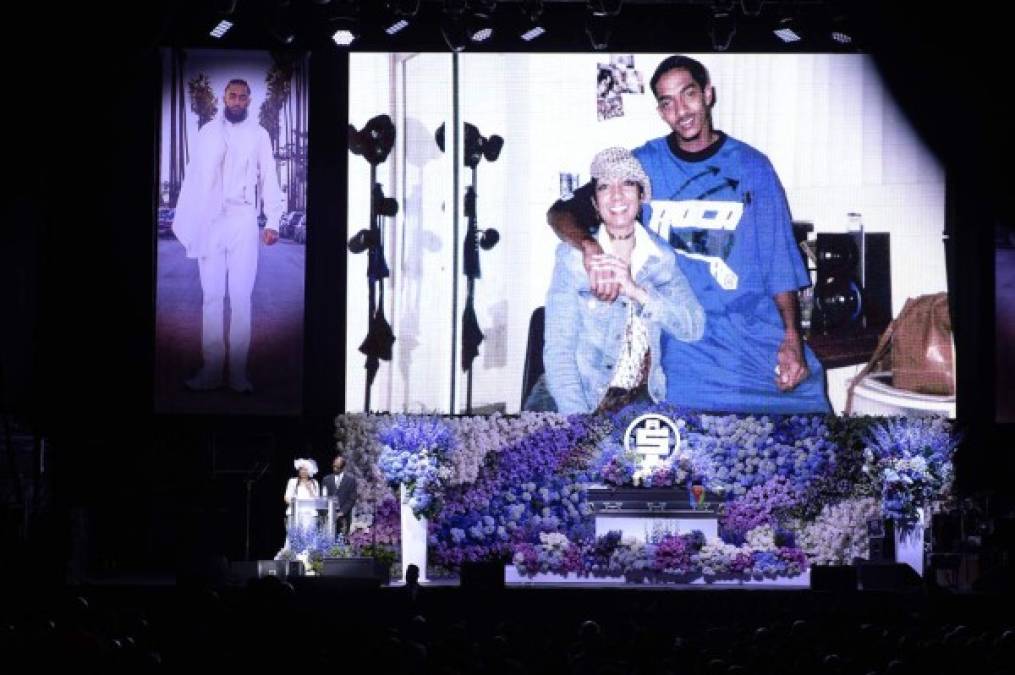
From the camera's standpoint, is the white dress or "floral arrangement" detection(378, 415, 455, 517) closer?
the white dress

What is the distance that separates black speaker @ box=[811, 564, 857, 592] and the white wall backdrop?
4500 mm

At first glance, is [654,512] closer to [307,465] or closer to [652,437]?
[652,437]

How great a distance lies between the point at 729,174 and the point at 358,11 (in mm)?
3996

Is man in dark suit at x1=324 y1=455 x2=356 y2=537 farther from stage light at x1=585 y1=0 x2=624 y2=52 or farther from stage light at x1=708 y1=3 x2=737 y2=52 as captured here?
stage light at x1=708 y1=3 x2=737 y2=52

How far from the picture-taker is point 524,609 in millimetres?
A: 12805

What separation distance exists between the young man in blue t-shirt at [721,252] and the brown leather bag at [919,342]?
74 centimetres

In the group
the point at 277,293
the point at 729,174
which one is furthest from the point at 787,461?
the point at 277,293

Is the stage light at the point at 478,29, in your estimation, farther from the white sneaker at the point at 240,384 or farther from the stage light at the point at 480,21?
the white sneaker at the point at 240,384

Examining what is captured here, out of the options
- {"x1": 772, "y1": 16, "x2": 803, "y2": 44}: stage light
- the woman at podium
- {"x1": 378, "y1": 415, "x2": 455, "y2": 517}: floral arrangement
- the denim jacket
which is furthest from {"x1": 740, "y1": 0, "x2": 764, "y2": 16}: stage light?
the woman at podium

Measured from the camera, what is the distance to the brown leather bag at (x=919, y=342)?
17625mm

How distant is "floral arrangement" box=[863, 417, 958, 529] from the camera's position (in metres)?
15.8

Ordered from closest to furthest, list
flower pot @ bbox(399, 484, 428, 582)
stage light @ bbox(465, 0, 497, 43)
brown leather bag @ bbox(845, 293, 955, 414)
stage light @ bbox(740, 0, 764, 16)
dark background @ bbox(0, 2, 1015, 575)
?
stage light @ bbox(740, 0, 764, 16), flower pot @ bbox(399, 484, 428, 582), stage light @ bbox(465, 0, 497, 43), dark background @ bbox(0, 2, 1015, 575), brown leather bag @ bbox(845, 293, 955, 414)

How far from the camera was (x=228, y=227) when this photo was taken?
17.8 metres

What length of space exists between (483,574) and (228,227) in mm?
5443
